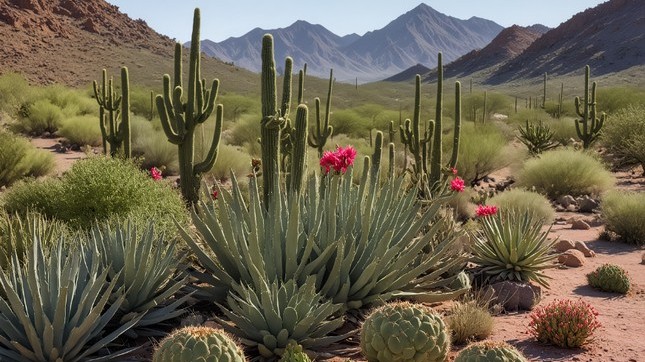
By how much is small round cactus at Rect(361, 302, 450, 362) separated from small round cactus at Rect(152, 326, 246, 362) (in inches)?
38.2

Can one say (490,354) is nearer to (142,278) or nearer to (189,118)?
(142,278)

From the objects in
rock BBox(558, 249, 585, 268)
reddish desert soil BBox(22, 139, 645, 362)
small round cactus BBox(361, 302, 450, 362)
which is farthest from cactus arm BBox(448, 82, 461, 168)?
small round cactus BBox(361, 302, 450, 362)

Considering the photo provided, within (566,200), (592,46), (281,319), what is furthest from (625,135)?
(592,46)

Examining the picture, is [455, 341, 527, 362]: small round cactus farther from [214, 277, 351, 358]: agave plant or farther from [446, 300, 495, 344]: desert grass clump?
[446, 300, 495, 344]: desert grass clump

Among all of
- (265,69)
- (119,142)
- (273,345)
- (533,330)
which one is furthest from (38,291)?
(119,142)

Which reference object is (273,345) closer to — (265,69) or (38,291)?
(38,291)

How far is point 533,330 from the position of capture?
18.4 feet

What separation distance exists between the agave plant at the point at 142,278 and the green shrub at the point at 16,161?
32.9 ft

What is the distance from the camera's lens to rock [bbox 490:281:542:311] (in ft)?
21.1

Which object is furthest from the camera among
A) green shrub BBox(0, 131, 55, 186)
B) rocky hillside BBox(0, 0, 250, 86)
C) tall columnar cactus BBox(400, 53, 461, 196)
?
rocky hillside BBox(0, 0, 250, 86)

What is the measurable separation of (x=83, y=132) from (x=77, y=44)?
49634mm

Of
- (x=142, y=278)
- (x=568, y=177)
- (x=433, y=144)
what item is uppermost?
(x=433, y=144)

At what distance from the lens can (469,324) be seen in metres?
5.30

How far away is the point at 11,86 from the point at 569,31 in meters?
88.7
